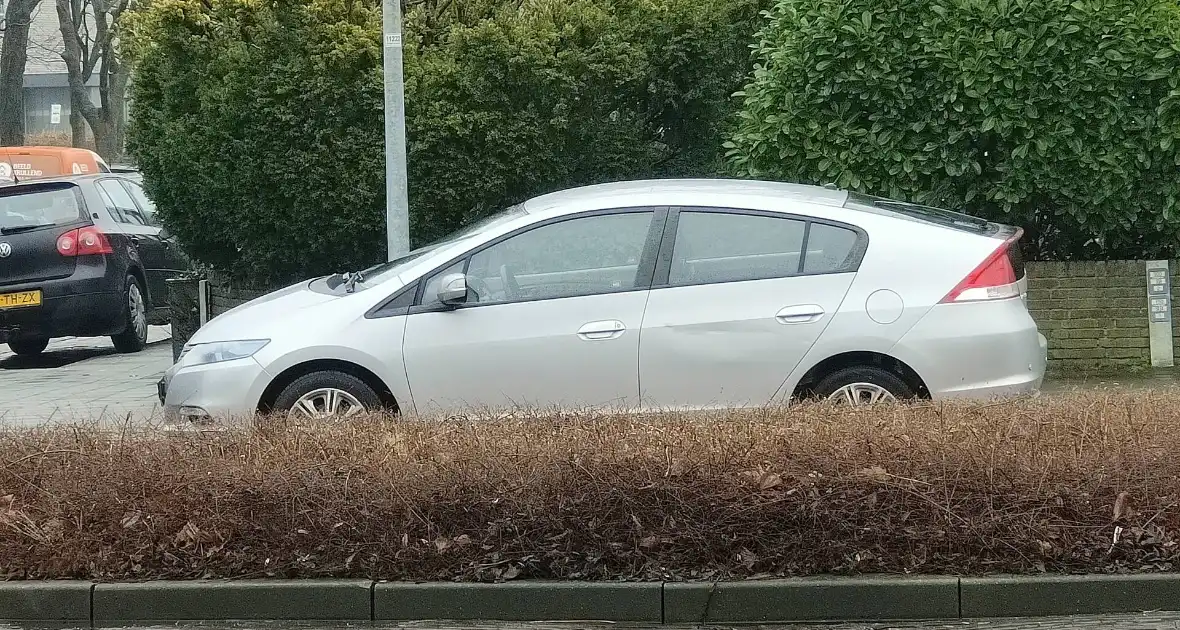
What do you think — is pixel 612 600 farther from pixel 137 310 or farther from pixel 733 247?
pixel 137 310

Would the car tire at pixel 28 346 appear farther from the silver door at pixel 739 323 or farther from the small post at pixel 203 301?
the silver door at pixel 739 323

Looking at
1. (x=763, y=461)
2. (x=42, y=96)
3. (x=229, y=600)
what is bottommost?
(x=229, y=600)

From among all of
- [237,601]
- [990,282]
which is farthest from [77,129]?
[237,601]

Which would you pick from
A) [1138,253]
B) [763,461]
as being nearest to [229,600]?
[763,461]

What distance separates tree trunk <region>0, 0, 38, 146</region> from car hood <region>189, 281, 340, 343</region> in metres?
27.6

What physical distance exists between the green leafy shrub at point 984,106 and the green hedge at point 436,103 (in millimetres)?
945

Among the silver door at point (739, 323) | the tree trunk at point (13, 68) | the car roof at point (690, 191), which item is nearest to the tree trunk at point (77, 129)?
the tree trunk at point (13, 68)

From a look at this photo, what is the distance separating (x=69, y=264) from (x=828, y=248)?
27.0 ft

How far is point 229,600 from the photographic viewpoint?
4.98 metres

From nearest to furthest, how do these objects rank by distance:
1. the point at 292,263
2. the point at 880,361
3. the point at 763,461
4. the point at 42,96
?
the point at 763,461 → the point at 880,361 → the point at 292,263 → the point at 42,96

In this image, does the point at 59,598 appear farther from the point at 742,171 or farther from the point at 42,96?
the point at 42,96

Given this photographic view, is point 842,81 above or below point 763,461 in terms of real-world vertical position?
above

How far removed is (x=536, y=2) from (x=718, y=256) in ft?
13.2

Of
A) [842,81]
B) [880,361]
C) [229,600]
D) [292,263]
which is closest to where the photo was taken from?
[229,600]
